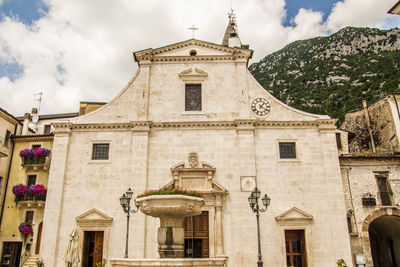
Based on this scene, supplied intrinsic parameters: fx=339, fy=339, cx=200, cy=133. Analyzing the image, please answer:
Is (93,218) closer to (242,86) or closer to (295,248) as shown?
(295,248)

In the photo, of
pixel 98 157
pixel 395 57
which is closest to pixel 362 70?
pixel 395 57

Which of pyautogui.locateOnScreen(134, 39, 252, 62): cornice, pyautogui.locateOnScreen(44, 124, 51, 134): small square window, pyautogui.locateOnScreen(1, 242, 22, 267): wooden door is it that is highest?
pyautogui.locateOnScreen(134, 39, 252, 62): cornice

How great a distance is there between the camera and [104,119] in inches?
813

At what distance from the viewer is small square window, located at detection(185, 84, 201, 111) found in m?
21.1

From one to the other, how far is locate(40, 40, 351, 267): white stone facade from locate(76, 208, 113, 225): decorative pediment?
0.06m

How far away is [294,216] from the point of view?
18.2 m

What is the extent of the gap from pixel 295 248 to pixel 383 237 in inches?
417

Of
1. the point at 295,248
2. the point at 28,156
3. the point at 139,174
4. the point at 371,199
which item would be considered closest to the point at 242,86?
the point at 139,174

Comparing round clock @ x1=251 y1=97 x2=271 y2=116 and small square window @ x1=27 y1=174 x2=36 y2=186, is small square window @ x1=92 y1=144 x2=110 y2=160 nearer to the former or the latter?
small square window @ x1=27 y1=174 x2=36 y2=186

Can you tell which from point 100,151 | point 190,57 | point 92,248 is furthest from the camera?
point 190,57

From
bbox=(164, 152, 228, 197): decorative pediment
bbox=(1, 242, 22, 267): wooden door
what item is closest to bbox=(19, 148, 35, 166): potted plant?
bbox=(1, 242, 22, 267): wooden door

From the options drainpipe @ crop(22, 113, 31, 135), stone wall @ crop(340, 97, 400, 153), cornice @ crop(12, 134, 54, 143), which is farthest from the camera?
drainpipe @ crop(22, 113, 31, 135)

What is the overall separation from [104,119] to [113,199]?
4.97 metres

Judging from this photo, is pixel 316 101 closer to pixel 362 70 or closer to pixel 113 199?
pixel 362 70
